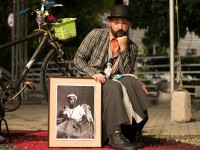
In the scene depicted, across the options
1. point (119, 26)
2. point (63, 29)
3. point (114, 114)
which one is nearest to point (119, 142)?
point (114, 114)

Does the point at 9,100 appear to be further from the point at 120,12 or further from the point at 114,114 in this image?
the point at 120,12

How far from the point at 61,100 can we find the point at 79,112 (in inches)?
8.8

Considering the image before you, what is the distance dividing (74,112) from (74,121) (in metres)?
0.09

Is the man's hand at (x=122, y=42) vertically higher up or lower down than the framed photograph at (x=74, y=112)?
higher up

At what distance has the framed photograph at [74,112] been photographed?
4.60m

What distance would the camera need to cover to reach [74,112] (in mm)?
4656

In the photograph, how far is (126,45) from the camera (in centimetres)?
506

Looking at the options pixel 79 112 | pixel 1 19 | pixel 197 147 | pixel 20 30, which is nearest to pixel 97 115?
pixel 79 112

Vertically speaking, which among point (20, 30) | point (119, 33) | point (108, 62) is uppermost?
point (20, 30)

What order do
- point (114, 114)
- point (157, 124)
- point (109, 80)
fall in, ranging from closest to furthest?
point (114, 114) → point (109, 80) → point (157, 124)

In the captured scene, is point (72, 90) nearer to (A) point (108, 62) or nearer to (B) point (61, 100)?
(B) point (61, 100)

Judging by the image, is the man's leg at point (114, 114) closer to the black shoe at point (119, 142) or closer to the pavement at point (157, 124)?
the black shoe at point (119, 142)

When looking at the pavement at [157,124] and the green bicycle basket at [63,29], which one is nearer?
the green bicycle basket at [63,29]

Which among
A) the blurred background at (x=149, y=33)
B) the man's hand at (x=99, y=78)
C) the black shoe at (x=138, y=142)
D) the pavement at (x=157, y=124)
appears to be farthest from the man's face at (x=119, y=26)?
the blurred background at (x=149, y=33)
